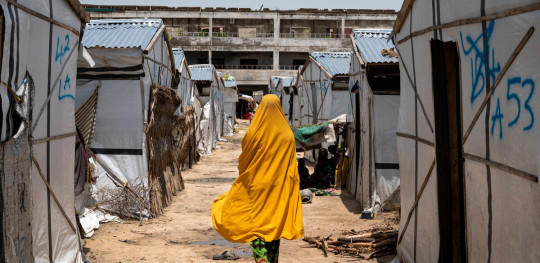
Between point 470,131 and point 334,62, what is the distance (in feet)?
38.5

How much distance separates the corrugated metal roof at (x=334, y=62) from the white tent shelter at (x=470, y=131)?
866 cm

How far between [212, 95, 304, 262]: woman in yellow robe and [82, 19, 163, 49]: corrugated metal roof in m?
4.15

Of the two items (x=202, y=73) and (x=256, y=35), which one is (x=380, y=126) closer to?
(x=202, y=73)

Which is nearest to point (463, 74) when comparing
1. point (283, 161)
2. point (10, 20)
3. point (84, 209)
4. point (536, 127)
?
point (536, 127)

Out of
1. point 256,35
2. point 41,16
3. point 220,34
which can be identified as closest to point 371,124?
point 41,16

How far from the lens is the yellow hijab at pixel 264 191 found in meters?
5.18

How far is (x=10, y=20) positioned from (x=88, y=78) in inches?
190

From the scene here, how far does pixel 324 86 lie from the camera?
1504 centimetres

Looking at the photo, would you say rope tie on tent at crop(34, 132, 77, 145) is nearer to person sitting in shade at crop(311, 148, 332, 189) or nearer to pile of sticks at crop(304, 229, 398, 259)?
pile of sticks at crop(304, 229, 398, 259)

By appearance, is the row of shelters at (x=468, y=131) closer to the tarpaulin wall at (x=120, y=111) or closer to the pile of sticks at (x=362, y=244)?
the pile of sticks at (x=362, y=244)

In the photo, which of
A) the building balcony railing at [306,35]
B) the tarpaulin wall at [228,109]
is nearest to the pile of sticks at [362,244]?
the tarpaulin wall at [228,109]

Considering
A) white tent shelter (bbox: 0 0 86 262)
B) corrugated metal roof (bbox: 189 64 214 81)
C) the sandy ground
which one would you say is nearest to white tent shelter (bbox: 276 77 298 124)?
corrugated metal roof (bbox: 189 64 214 81)

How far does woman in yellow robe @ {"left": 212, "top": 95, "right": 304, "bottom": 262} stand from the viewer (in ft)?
17.0

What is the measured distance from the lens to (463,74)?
162 inches
